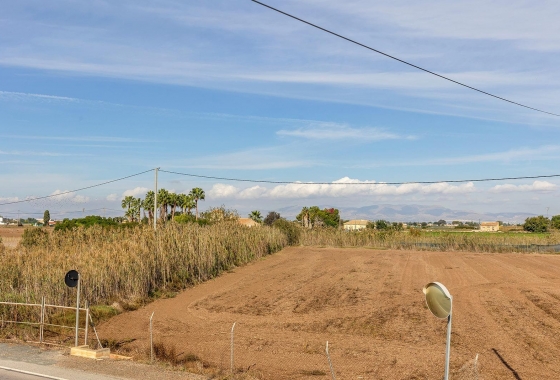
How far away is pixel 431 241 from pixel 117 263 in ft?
132

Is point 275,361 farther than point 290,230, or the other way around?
point 290,230

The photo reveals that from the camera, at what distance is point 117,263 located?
26031 mm

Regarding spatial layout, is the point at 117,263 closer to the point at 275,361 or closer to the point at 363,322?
the point at 363,322

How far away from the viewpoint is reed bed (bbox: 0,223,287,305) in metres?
22.6

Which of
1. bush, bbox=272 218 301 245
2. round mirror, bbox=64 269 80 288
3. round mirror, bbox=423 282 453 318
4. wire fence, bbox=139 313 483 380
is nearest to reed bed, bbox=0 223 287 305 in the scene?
wire fence, bbox=139 313 483 380

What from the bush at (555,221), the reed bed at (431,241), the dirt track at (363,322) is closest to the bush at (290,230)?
the reed bed at (431,241)

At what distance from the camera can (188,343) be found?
18453 millimetres

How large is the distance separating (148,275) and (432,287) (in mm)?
22403

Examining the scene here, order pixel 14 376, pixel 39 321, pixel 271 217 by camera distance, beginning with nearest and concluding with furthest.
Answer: pixel 14 376, pixel 39 321, pixel 271 217

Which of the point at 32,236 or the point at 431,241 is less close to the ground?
the point at 32,236

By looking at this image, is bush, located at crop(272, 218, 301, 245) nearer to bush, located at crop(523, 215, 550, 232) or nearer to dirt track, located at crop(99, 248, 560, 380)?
dirt track, located at crop(99, 248, 560, 380)

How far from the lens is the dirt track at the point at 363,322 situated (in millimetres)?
15680

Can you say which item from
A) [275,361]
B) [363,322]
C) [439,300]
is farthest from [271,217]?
[439,300]

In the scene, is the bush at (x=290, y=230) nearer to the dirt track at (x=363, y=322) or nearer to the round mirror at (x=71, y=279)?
the dirt track at (x=363, y=322)
